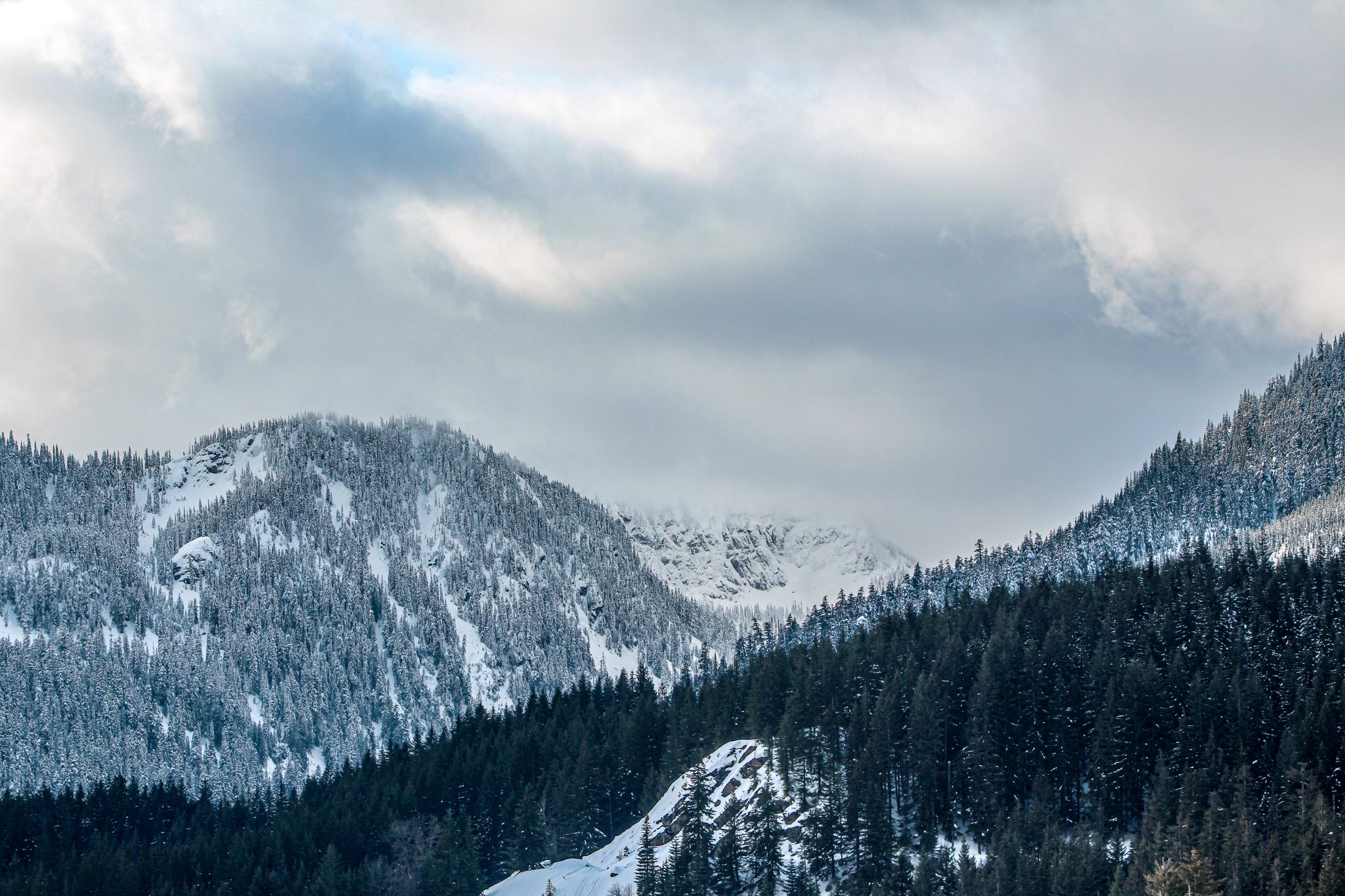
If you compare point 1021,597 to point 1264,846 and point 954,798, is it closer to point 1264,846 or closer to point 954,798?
point 954,798

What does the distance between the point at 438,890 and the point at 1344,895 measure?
264 ft

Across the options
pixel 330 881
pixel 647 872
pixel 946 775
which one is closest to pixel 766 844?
pixel 647 872

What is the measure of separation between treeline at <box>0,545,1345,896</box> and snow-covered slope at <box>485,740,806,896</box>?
7.09 ft

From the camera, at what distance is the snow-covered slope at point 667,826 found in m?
131

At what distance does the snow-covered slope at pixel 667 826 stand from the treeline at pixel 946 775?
85.1 inches

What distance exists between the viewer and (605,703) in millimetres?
191500

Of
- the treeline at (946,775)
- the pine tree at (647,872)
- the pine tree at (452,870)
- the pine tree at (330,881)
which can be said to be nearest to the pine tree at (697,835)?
the treeline at (946,775)

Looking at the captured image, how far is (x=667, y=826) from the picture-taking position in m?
135

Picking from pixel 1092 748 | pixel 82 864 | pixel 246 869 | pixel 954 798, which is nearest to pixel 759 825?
pixel 954 798

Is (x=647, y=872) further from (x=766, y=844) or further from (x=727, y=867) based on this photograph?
(x=766, y=844)

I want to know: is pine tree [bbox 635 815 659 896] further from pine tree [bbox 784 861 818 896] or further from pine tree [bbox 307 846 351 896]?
pine tree [bbox 307 846 351 896]

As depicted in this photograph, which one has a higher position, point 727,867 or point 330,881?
point 330,881

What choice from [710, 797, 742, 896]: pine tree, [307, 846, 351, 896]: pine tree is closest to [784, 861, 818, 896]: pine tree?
[710, 797, 742, 896]: pine tree

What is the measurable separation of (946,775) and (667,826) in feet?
86.5
